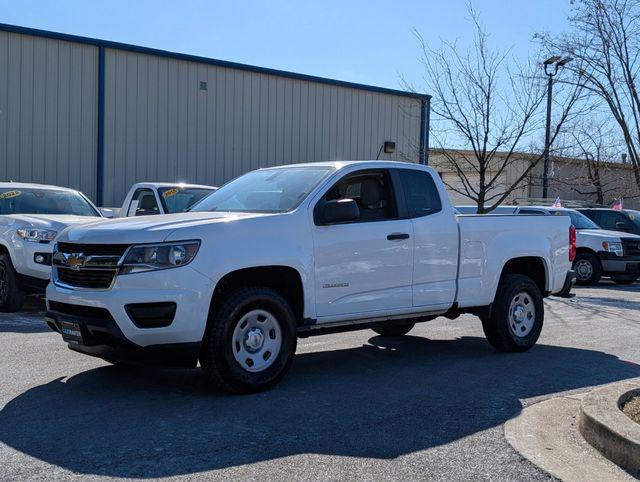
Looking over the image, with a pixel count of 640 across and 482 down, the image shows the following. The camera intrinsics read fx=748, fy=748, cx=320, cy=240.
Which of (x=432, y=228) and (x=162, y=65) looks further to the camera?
(x=162, y=65)

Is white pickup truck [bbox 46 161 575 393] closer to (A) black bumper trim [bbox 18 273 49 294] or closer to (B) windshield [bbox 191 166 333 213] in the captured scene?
(B) windshield [bbox 191 166 333 213]

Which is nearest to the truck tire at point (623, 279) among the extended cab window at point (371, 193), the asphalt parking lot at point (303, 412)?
the asphalt parking lot at point (303, 412)

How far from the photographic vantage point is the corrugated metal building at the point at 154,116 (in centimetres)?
1755

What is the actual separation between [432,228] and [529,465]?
10.0ft

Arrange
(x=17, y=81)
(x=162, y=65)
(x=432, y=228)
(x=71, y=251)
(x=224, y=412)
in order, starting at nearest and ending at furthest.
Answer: (x=224, y=412), (x=71, y=251), (x=432, y=228), (x=17, y=81), (x=162, y=65)

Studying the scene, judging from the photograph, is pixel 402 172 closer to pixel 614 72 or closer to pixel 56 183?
pixel 56 183

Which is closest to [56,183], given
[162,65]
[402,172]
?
[162,65]

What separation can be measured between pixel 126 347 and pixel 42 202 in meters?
6.39

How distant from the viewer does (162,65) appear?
19.5 metres

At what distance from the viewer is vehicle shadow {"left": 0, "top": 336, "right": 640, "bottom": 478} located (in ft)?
15.1

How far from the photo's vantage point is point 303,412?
5559 millimetres

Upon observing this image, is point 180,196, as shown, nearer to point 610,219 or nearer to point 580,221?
point 580,221

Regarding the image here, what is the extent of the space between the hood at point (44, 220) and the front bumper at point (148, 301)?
4.35 metres

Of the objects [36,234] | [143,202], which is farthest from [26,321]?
[143,202]
